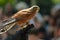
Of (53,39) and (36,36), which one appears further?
(53,39)

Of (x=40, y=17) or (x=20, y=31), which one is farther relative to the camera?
(x=40, y=17)

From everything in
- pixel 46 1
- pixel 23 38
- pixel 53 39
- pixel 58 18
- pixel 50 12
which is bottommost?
pixel 23 38

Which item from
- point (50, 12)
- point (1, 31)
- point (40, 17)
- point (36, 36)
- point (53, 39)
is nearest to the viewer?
point (1, 31)

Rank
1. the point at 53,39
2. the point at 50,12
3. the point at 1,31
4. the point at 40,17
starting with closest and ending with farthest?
the point at 1,31, the point at 53,39, the point at 40,17, the point at 50,12

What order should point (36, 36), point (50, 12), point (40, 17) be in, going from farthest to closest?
point (50, 12) < point (40, 17) < point (36, 36)

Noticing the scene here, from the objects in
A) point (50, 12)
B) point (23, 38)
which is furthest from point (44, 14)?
point (23, 38)

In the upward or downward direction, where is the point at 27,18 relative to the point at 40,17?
downward

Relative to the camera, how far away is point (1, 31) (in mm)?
449

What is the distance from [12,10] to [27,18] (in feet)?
4.91

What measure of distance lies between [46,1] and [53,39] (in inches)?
20.2

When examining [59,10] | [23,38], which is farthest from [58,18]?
[23,38]

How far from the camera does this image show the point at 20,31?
1.55 ft

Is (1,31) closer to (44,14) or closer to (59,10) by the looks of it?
(59,10)

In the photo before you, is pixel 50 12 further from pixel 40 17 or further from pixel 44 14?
pixel 40 17
